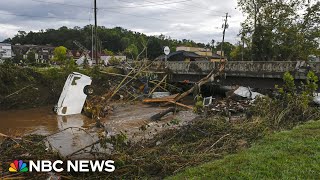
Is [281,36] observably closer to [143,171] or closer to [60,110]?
[60,110]

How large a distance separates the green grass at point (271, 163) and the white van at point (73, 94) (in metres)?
13.2

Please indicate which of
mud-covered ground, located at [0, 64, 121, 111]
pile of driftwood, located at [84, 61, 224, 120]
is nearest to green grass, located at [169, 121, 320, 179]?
pile of driftwood, located at [84, 61, 224, 120]

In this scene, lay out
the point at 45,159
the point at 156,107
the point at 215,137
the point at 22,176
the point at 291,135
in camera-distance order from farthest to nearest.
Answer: the point at 156,107 → the point at 215,137 → the point at 291,135 → the point at 45,159 → the point at 22,176

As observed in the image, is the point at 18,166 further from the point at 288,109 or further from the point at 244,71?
the point at 244,71

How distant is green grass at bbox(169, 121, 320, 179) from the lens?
18.5 feet

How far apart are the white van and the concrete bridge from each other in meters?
9.74

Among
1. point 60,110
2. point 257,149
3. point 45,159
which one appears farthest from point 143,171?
point 60,110

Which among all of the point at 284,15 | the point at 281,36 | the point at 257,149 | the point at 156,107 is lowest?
the point at 156,107

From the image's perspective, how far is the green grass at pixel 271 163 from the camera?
5.63 metres

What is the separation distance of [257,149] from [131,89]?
779 inches

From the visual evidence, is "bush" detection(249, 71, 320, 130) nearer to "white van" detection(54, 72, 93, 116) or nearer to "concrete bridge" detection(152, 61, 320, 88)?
"concrete bridge" detection(152, 61, 320, 88)

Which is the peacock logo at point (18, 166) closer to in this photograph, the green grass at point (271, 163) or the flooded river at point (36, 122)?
the green grass at point (271, 163)

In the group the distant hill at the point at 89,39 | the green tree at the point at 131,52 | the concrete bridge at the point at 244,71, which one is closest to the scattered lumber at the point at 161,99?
the concrete bridge at the point at 244,71

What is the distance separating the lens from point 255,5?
34.0 metres
